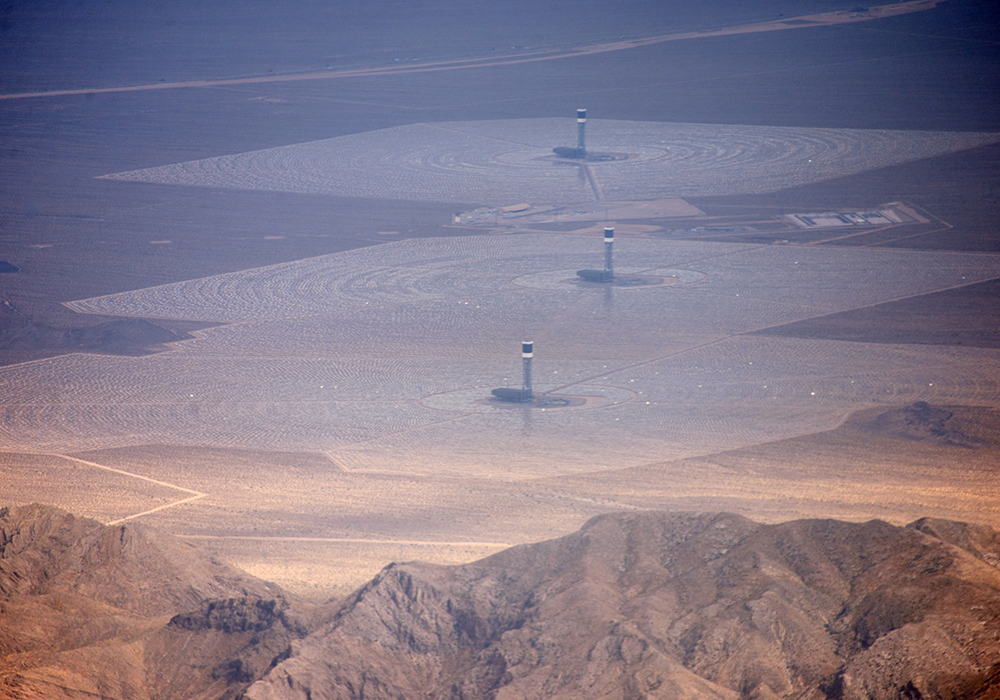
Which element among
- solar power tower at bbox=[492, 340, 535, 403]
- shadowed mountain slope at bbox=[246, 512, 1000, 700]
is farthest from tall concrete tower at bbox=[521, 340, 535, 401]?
shadowed mountain slope at bbox=[246, 512, 1000, 700]

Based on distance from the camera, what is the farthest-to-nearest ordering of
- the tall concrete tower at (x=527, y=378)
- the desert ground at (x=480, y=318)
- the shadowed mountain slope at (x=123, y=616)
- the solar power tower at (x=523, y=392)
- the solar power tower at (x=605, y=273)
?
the solar power tower at (x=605, y=273) < the solar power tower at (x=523, y=392) < the tall concrete tower at (x=527, y=378) < the desert ground at (x=480, y=318) < the shadowed mountain slope at (x=123, y=616)

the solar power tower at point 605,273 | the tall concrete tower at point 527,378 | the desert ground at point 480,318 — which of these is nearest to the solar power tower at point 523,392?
the tall concrete tower at point 527,378

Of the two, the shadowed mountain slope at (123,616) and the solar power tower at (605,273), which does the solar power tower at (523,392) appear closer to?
the shadowed mountain slope at (123,616)

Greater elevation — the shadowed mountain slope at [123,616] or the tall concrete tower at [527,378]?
the tall concrete tower at [527,378]

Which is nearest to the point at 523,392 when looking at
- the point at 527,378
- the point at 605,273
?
the point at 527,378

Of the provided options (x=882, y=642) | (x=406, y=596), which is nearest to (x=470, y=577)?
(x=406, y=596)

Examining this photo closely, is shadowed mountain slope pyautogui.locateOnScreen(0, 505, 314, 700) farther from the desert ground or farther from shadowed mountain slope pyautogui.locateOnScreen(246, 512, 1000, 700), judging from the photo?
the desert ground

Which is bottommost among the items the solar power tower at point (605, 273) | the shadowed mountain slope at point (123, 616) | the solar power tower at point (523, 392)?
the shadowed mountain slope at point (123, 616)

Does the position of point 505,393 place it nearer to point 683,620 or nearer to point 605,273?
point 605,273

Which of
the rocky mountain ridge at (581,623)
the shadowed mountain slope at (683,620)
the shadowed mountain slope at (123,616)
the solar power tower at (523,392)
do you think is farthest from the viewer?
the solar power tower at (523,392)
